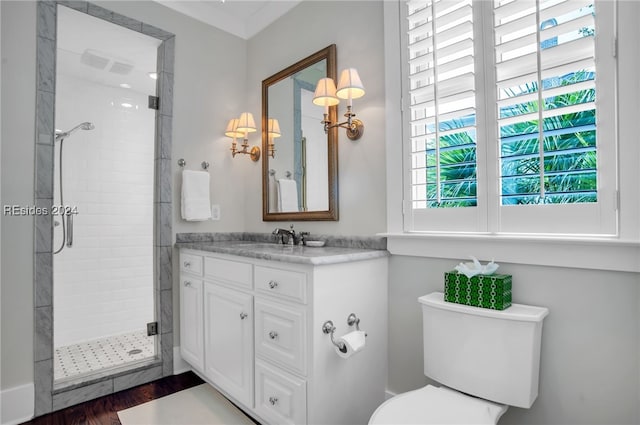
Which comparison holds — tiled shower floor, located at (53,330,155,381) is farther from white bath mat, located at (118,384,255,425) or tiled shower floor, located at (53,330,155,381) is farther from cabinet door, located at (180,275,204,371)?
white bath mat, located at (118,384,255,425)

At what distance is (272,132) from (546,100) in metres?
1.75

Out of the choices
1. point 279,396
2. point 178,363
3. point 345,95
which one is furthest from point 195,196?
point 279,396

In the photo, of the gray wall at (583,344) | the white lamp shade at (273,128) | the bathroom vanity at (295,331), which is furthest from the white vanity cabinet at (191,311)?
the gray wall at (583,344)

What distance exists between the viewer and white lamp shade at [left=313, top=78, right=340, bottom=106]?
1.90 metres

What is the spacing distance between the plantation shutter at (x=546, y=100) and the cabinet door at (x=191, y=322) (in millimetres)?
1840

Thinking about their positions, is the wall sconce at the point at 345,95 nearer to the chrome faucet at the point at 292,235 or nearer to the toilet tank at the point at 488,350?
the chrome faucet at the point at 292,235

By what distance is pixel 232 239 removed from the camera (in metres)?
2.76

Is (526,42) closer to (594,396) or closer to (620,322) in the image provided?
(620,322)

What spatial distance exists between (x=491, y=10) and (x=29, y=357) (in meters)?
2.89

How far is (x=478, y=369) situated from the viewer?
1.32 metres

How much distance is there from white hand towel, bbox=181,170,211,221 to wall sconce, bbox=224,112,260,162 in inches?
13.5

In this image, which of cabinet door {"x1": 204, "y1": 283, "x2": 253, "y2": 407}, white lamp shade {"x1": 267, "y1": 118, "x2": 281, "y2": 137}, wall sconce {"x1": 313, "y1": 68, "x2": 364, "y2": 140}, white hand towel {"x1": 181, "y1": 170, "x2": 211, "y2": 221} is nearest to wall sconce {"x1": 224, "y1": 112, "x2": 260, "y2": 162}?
white lamp shade {"x1": 267, "y1": 118, "x2": 281, "y2": 137}

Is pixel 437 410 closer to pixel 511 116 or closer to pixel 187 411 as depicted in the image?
pixel 511 116

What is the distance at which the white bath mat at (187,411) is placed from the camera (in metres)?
1.83
